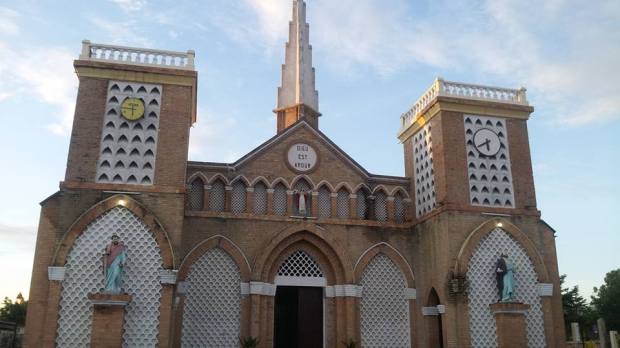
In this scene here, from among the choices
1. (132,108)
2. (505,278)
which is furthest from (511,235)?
(132,108)

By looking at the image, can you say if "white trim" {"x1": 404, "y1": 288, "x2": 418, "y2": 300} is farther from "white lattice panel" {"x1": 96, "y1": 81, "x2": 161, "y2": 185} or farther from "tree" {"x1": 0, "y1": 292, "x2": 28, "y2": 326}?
"tree" {"x1": 0, "y1": 292, "x2": 28, "y2": 326}

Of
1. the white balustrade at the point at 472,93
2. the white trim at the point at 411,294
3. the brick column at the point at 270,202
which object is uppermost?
the white balustrade at the point at 472,93

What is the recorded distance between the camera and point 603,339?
44.8ft

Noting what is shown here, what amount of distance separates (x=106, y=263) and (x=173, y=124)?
481 cm

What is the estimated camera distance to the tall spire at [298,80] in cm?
2978

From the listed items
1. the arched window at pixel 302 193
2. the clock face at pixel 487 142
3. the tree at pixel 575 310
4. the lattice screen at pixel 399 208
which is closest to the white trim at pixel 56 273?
the arched window at pixel 302 193

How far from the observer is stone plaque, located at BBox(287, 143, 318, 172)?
827 inches

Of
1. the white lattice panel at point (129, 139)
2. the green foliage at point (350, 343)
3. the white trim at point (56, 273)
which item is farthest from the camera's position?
the green foliage at point (350, 343)

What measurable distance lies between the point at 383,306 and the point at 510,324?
4326mm

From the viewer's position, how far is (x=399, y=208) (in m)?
21.8

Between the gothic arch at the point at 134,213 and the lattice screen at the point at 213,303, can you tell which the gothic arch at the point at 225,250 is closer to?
the lattice screen at the point at 213,303

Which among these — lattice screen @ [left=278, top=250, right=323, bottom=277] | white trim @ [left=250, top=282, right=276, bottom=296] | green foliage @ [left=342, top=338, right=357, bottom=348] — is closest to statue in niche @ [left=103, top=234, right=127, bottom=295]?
white trim @ [left=250, top=282, right=276, bottom=296]

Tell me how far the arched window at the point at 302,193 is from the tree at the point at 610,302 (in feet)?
116

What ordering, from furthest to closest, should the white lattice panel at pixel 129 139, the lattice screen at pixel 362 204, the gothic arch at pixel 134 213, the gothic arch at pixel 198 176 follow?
the lattice screen at pixel 362 204
the gothic arch at pixel 198 176
the white lattice panel at pixel 129 139
the gothic arch at pixel 134 213
